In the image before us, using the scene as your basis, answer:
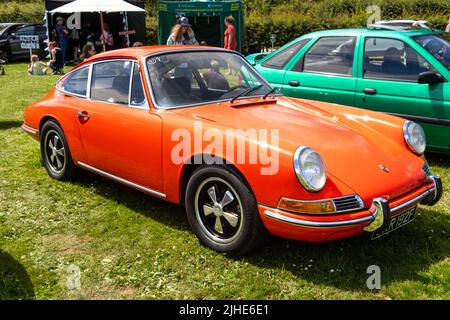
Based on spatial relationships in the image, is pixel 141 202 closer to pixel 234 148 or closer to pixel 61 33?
pixel 234 148

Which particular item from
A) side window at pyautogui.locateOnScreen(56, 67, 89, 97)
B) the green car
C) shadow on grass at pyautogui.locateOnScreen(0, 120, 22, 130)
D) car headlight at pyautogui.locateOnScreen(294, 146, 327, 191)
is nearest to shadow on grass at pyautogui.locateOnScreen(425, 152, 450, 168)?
the green car

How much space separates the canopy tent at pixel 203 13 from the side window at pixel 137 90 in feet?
41.8

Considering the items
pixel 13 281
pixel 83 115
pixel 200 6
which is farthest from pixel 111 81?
pixel 200 6

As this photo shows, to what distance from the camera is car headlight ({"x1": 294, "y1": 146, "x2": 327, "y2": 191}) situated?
3.04m

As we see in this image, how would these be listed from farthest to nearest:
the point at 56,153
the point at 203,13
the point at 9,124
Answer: the point at 203,13 < the point at 9,124 < the point at 56,153

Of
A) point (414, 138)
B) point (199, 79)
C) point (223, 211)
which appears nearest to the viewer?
point (223, 211)

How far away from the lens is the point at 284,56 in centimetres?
657

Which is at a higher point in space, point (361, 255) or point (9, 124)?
point (9, 124)

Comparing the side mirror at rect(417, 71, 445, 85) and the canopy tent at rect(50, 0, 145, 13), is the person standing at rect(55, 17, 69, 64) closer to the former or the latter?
the canopy tent at rect(50, 0, 145, 13)

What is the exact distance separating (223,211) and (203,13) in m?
15.3

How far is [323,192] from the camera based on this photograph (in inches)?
122

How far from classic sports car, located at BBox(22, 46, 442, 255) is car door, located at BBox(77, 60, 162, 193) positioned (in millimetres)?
12
